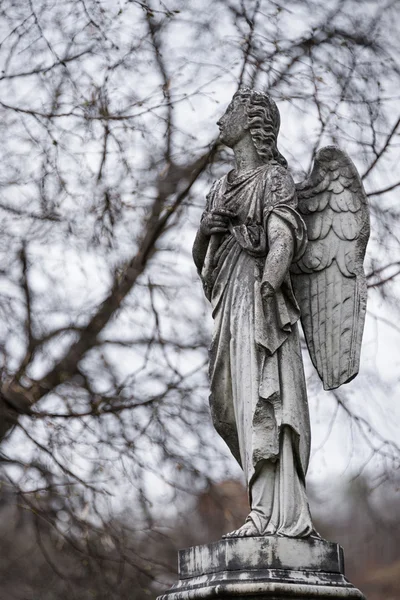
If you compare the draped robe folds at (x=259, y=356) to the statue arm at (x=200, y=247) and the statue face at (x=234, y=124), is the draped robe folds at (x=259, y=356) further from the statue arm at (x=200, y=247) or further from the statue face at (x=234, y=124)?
the statue face at (x=234, y=124)

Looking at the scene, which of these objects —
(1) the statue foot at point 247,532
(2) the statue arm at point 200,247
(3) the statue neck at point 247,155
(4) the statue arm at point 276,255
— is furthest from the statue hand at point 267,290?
(1) the statue foot at point 247,532

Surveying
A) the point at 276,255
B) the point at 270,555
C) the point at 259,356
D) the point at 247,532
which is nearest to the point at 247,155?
the point at 276,255

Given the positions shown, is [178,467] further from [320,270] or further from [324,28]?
[320,270]

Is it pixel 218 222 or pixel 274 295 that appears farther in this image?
pixel 218 222

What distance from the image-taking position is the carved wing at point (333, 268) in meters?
5.70

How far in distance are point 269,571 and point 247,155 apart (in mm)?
1977

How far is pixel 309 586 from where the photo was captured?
5035 mm

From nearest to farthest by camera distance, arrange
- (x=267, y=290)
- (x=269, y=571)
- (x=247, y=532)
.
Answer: (x=269, y=571)
(x=247, y=532)
(x=267, y=290)

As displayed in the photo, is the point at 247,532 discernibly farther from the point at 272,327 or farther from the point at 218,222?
the point at 218,222

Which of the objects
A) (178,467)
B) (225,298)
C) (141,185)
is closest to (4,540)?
(178,467)

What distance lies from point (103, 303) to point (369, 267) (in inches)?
87.9

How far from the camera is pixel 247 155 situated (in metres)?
5.94

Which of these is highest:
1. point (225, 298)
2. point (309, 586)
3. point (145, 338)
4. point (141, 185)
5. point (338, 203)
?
point (141, 185)

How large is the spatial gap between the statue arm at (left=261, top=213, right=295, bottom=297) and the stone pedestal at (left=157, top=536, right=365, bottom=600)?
1088 mm
